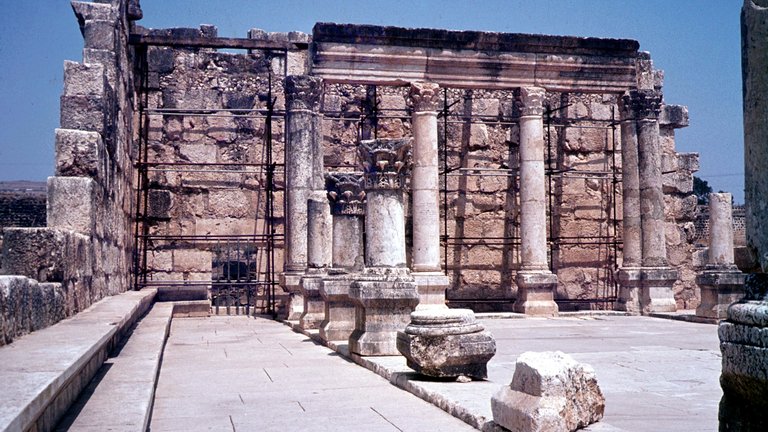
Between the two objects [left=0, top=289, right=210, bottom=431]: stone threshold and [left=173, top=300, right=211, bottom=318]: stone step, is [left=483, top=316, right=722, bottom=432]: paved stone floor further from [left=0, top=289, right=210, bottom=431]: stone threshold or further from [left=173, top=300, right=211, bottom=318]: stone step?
[left=173, top=300, right=211, bottom=318]: stone step

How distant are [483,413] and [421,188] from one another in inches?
427

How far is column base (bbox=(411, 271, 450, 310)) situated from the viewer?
15.7m

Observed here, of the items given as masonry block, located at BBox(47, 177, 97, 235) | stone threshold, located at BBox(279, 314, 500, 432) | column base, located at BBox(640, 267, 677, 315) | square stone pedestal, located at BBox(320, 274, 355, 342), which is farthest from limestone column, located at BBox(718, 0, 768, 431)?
column base, located at BBox(640, 267, 677, 315)

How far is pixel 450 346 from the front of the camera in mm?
7023

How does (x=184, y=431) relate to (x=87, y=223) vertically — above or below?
below

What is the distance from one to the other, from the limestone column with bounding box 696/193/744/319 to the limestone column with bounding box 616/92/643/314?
176 centimetres

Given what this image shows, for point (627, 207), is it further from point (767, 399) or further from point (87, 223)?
point (767, 399)

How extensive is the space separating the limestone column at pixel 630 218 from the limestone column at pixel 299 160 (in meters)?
6.95

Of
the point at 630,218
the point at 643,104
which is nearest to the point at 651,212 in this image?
the point at 630,218

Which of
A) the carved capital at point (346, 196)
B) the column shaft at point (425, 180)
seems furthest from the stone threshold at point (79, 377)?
the column shaft at point (425, 180)

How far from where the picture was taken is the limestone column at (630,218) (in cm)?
1752

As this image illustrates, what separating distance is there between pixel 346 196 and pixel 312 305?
6.81 feet

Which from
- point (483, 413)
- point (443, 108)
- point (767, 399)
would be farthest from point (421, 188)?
point (767, 399)

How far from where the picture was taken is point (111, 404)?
541 cm
